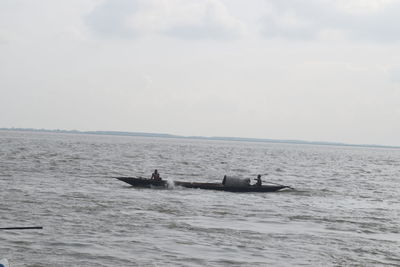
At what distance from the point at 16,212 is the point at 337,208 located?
19941 mm

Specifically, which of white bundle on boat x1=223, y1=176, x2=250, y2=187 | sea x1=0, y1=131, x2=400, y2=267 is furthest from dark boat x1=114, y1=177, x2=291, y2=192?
sea x1=0, y1=131, x2=400, y2=267

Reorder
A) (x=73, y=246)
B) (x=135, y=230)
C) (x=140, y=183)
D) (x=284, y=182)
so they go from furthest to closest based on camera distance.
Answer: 1. (x=284, y=182)
2. (x=140, y=183)
3. (x=135, y=230)
4. (x=73, y=246)

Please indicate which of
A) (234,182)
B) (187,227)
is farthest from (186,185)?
(187,227)

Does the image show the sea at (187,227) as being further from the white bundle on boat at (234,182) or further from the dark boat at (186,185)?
the white bundle on boat at (234,182)

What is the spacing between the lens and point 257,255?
2292cm

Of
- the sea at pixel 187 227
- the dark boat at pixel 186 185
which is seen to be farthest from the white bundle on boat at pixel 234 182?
the sea at pixel 187 227

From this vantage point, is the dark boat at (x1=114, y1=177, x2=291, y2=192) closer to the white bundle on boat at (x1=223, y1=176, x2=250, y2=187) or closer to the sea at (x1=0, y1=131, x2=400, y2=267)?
the white bundle on boat at (x1=223, y1=176, x2=250, y2=187)

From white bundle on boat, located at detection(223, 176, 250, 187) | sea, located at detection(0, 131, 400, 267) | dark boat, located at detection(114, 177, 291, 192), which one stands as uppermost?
white bundle on boat, located at detection(223, 176, 250, 187)

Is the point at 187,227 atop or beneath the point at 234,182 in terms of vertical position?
beneath

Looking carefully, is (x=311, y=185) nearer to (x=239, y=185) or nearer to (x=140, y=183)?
(x=239, y=185)

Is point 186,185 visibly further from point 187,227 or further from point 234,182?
point 187,227

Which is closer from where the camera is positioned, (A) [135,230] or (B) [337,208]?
(A) [135,230]

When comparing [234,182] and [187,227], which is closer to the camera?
[187,227]

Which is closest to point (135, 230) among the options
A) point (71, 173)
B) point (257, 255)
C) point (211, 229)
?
point (211, 229)
